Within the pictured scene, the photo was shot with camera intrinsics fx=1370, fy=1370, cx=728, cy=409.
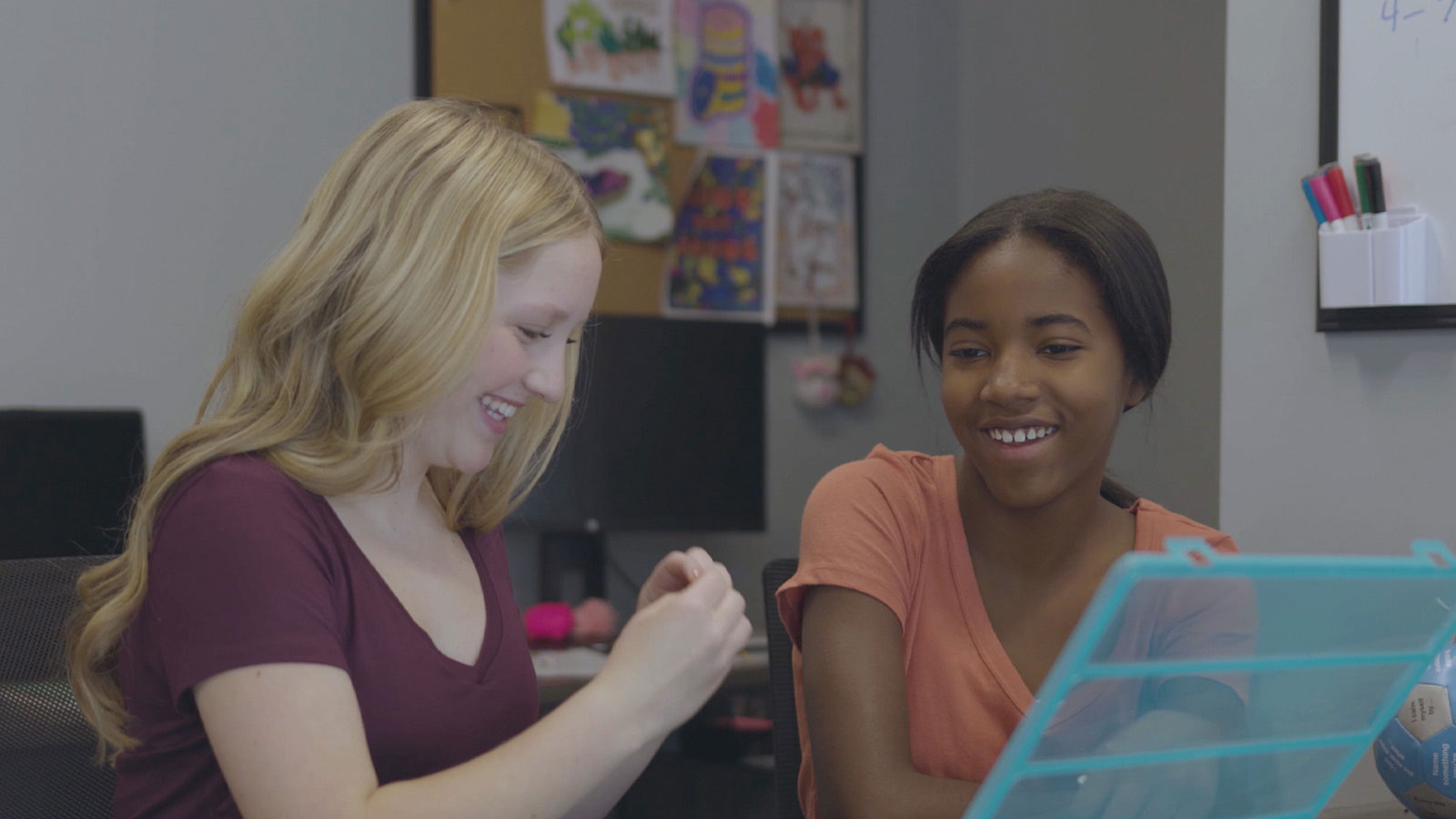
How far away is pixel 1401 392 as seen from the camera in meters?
1.27

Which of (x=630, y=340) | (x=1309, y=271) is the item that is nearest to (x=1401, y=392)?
(x=1309, y=271)

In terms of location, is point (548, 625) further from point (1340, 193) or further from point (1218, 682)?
point (1218, 682)

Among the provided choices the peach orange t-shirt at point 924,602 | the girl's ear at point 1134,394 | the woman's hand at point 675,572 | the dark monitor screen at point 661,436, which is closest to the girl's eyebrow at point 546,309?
the woman's hand at point 675,572

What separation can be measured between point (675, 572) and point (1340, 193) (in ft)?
2.54

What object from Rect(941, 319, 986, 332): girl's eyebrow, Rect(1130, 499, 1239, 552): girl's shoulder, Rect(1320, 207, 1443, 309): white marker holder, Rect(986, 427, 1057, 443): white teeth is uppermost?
Rect(1320, 207, 1443, 309): white marker holder

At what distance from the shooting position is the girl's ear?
1.16 metres

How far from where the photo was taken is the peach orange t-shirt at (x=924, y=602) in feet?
3.56

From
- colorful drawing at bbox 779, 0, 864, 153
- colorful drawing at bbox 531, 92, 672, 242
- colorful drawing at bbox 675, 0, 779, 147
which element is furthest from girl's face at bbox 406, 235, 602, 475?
colorful drawing at bbox 779, 0, 864, 153

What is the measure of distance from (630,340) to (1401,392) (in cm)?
128

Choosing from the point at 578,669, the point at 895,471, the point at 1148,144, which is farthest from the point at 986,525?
the point at 1148,144

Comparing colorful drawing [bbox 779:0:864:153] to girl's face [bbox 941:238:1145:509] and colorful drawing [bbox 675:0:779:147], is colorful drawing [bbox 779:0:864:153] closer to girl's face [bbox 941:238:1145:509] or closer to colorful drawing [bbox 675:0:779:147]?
colorful drawing [bbox 675:0:779:147]

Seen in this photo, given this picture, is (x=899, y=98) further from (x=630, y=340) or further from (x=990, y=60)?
(x=630, y=340)

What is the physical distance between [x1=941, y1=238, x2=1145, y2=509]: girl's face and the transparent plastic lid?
417mm

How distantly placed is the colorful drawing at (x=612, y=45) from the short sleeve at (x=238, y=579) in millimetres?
1677
